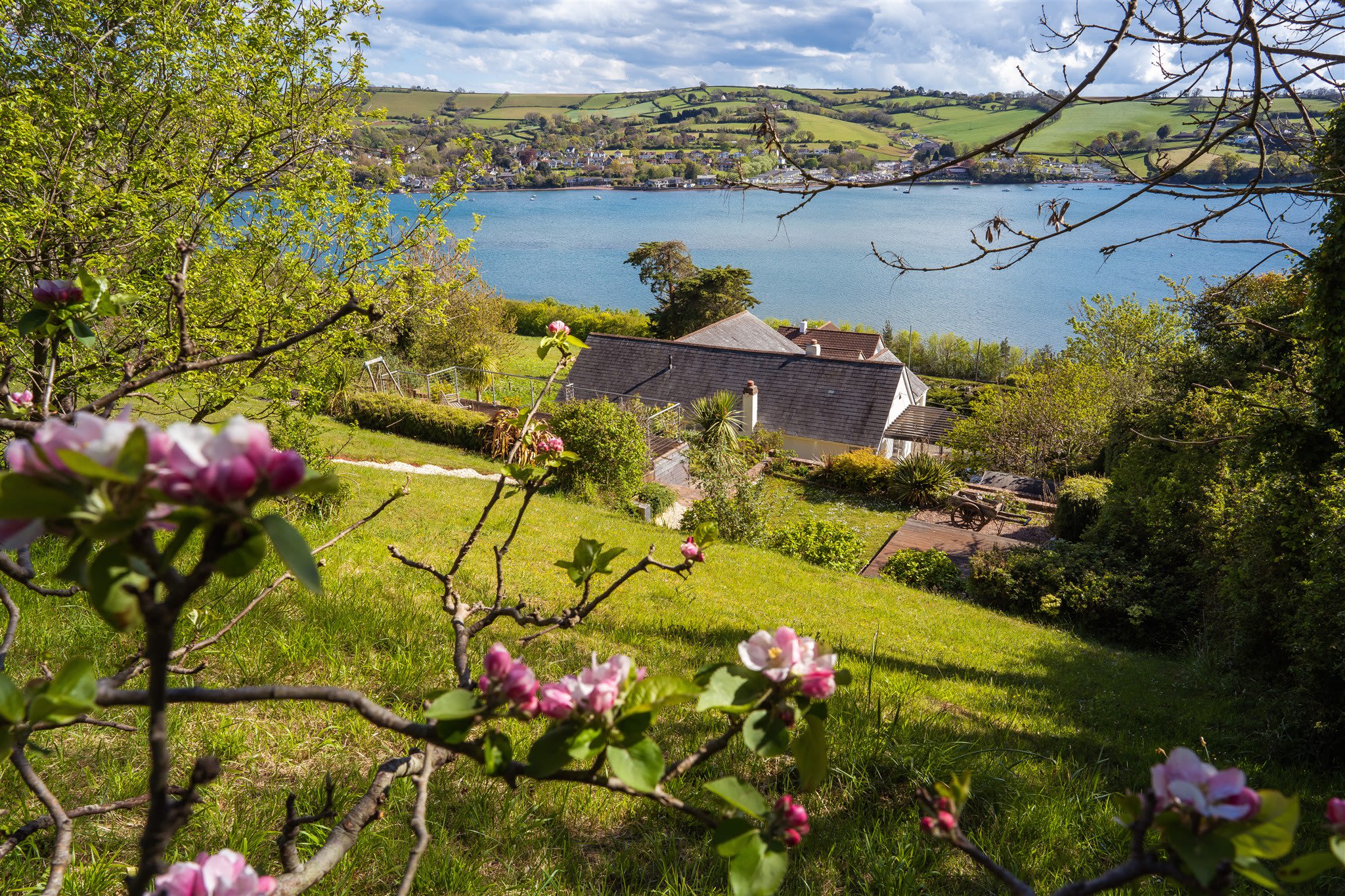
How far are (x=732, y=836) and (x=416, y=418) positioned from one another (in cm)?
1907

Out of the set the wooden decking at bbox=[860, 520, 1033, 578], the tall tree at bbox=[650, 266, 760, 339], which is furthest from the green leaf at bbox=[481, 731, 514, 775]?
the tall tree at bbox=[650, 266, 760, 339]

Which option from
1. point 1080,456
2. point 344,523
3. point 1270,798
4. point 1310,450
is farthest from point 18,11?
point 1080,456

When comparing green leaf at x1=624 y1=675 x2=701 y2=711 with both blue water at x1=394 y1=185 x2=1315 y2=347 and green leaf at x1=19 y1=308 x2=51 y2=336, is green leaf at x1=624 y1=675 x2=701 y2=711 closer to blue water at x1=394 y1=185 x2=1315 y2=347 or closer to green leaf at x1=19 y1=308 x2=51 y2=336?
green leaf at x1=19 y1=308 x2=51 y2=336

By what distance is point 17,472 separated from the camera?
524mm

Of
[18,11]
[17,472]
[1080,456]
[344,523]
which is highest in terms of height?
[18,11]

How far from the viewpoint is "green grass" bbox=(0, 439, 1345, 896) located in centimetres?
190

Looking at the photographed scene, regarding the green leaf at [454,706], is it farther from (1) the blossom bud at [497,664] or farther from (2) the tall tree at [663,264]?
(2) the tall tree at [663,264]

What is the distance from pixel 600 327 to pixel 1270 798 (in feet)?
153

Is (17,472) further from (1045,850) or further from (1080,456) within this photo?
(1080,456)

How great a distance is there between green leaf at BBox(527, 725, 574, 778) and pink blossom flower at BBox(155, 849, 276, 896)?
0.94 ft

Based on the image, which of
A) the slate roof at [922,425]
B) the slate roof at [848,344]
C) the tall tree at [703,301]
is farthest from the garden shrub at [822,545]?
the tall tree at [703,301]

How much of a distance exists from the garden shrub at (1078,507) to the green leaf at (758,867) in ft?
49.1

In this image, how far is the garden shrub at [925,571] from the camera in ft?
39.8

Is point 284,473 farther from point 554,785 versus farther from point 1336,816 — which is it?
point 554,785
